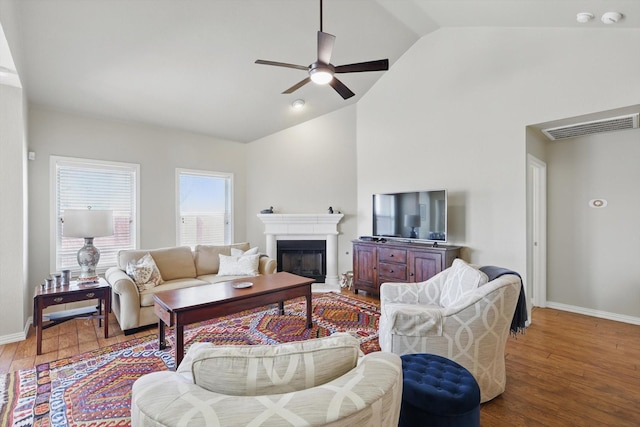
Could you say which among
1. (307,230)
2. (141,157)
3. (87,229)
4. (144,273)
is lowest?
(144,273)

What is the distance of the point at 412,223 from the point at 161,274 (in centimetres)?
357

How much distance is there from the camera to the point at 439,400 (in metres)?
1.55

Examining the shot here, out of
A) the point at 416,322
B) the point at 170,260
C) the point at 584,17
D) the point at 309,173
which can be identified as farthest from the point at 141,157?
the point at 584,17

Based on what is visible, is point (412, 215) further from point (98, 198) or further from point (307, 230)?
point (98, 198)

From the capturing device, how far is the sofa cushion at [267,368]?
995mm

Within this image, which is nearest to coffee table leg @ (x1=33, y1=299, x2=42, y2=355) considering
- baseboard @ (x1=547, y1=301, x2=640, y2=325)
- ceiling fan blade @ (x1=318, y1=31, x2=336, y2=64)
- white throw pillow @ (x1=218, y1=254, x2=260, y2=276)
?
white throw pillow @ (x1=218, y1=254, x2=260, y2=276)

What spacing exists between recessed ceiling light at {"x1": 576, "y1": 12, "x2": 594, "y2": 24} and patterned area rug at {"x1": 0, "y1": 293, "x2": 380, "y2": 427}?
12.0 ft

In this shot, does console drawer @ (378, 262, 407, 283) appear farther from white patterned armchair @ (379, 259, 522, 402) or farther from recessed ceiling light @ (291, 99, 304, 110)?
recessed ceiling light @ (291, 99, 304, 110)

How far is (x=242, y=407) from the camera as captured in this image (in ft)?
2.77

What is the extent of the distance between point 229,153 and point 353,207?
2.74 metres

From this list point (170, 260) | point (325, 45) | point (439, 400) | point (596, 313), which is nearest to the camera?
point (439, 400)

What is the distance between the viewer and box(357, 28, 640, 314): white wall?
10.7 feet

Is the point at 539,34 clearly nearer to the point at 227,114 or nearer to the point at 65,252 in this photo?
the point at 227,114

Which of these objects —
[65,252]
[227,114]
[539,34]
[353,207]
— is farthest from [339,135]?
[65,252]
